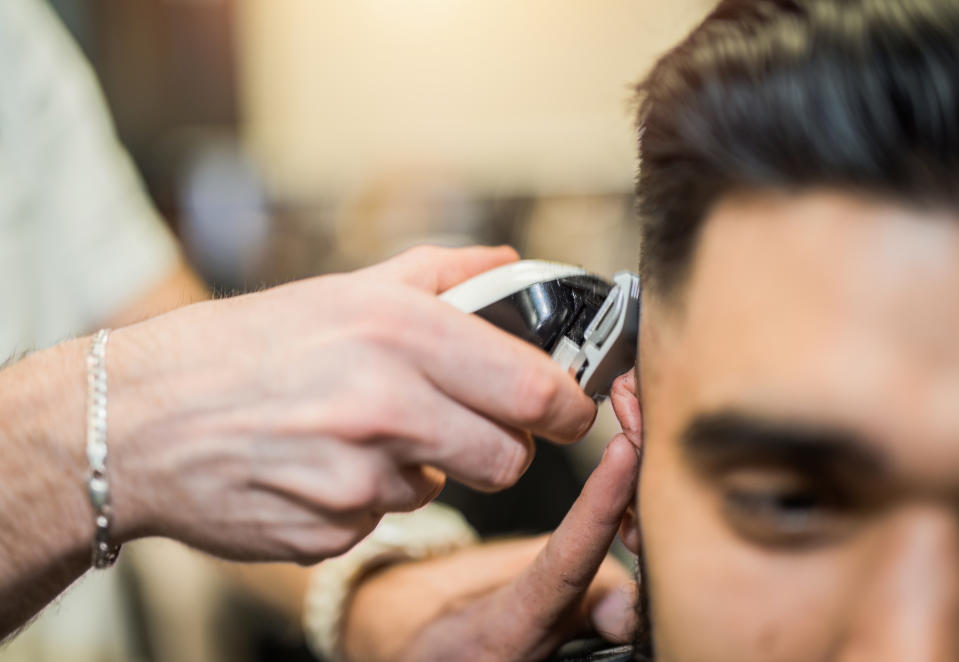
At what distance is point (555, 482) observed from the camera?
1273 mm

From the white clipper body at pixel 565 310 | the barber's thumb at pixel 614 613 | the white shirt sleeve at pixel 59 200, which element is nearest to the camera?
the white clipper body at pixel 565 310

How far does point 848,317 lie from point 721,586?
0.62 ft

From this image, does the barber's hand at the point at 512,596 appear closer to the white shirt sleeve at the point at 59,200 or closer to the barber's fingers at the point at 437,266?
the barber's fingers at the point at 437,266

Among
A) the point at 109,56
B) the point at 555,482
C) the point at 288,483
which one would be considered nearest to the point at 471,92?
the point at 109,56

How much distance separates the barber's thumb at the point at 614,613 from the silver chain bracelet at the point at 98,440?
44 cm

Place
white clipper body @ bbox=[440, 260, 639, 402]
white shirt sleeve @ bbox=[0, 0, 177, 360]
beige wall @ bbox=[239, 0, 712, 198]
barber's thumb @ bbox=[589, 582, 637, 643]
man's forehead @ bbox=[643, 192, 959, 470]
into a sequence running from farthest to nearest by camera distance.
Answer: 1. beige wall @ bbox=[239, 0, 712, 198]
2. white shirt sleeve @ bbox=[0, 0, 177, 360]
3. barber's thumb @ bbox=[589, 582, 637, 643]
4. white clipper body @ bbox=[440, 260, 639, 402]
5. man's forehead @ bbox=[643, 192, 959, 470]

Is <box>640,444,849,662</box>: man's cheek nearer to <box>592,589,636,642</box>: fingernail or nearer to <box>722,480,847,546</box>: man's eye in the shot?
A: <box>722,480,847,546</box>: man's eye

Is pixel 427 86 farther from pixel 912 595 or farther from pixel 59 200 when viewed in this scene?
pixel 912 595

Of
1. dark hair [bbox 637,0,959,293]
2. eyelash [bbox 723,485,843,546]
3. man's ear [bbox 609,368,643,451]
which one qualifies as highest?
dark hair [bbox 637,0,959,293]

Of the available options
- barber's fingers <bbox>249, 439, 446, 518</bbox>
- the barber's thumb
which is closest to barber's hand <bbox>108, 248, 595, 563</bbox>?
barber's fingers <bbox>249, 439, 446, 518</bbox>

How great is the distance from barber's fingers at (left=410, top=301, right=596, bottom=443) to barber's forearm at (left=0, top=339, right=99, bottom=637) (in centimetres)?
25

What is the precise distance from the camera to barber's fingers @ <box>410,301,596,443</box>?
503mm

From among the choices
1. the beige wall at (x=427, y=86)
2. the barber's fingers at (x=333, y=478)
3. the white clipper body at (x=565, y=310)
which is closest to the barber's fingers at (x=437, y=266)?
the white clipper body at (x=565, y=310)

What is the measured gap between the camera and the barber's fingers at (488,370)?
0.50 meters
